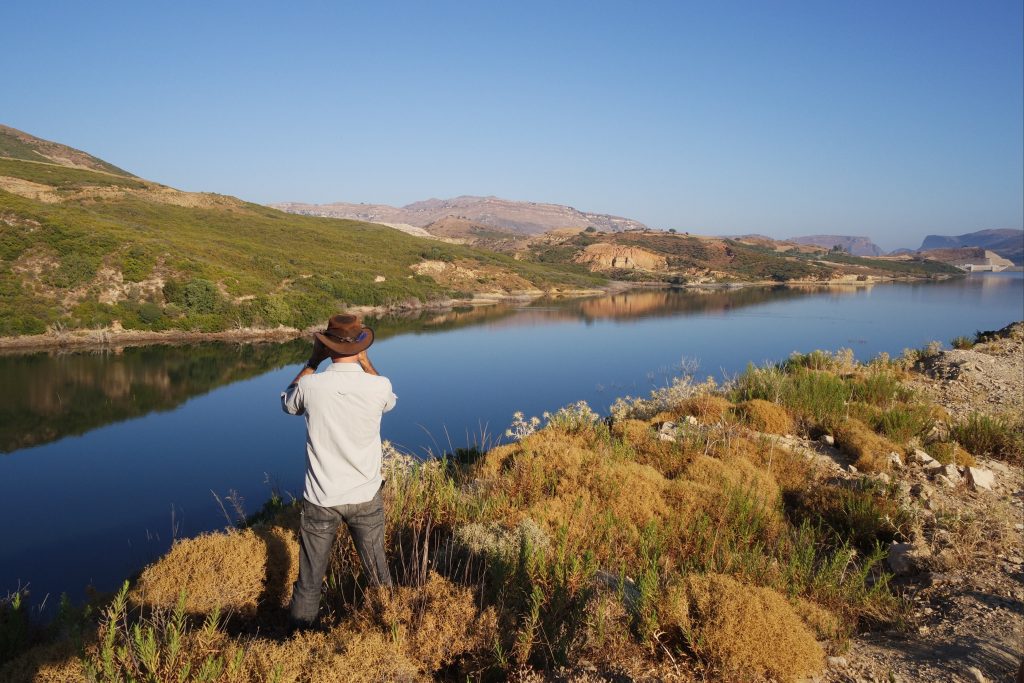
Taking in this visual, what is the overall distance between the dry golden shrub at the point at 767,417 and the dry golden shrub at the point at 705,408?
27 centimetres

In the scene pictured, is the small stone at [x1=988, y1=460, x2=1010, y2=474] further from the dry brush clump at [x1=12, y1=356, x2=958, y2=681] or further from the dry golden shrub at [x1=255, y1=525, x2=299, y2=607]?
the dry golden shrub at [x1=255, y1=525, x2=299, y2=607]

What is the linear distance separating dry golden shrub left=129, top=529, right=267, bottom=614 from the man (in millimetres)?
623

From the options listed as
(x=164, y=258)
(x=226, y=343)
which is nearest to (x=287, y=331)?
(x=226, y=343)

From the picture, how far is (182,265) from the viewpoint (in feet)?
115

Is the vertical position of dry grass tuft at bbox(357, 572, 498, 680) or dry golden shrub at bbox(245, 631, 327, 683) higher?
dry golden shrub at bbox(245, 631, 327, 683)

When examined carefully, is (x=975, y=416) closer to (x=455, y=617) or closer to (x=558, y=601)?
(x=558, y=601)

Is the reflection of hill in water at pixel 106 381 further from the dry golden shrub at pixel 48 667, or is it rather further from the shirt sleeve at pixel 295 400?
the shirt sleeve at pixel 295 400

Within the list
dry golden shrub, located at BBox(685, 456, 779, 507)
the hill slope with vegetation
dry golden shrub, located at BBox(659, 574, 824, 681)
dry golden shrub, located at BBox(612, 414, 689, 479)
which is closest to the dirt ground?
dry golden shrub, located at BBox(659, 574, 824, 681)

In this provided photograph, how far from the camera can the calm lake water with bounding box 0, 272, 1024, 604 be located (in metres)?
10.3

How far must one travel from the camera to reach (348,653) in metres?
2.63

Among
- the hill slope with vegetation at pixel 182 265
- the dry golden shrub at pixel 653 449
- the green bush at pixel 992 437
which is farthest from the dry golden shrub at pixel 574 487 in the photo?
the hill slope with vegetation at pixel 182 265

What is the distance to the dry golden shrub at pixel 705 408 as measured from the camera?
7.93 meters

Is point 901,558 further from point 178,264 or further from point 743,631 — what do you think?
point 178,264

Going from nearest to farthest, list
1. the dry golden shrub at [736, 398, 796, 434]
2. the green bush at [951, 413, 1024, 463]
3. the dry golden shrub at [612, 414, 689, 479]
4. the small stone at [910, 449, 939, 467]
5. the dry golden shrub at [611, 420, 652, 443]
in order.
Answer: the dry golden shrub at [612, 414, 689, 479] → the small stone at [910, 449, 939, 467] → the green bush at [951, 413, 1024, 463] → the dry golden shrub at [611, 420, 652, 443] → the dry golden shrub at [736, 398, 796, 434]
